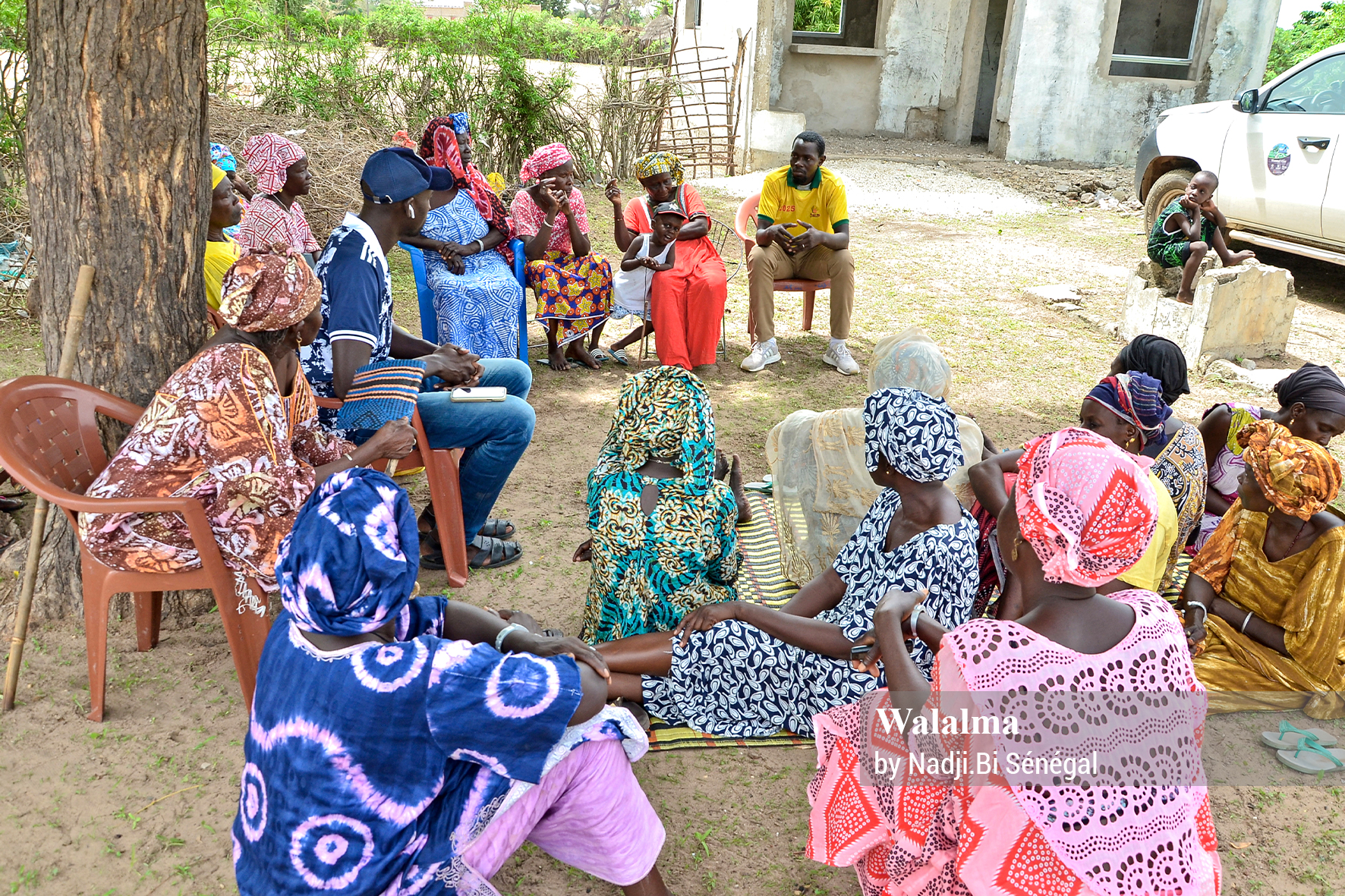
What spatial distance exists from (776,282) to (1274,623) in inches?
160

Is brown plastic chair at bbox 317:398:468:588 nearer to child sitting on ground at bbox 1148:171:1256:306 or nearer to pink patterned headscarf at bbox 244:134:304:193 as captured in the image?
pink patterned headscarf at bbox 244:134:304:193

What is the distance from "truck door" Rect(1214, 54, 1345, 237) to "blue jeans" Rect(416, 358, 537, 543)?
6945 millimetres

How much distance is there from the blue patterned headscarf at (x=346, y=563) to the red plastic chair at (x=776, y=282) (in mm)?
5015

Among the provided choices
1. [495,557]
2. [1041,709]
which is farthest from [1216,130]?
[1041,709]

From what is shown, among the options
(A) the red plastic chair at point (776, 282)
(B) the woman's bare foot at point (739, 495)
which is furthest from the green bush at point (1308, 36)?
(B) the woman's bare foot at point (739, 495)

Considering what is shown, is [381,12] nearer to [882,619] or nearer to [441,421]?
[441,421]

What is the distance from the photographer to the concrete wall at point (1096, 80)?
43.0 ft

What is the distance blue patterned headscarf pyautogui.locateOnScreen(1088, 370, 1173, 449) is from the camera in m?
3.42

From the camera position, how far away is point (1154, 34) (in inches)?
605

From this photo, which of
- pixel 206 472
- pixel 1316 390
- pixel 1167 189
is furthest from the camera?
pixel 1167 189

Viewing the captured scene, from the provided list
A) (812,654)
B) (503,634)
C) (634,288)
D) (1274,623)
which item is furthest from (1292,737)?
(634,288)

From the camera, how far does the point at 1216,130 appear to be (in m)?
8.27

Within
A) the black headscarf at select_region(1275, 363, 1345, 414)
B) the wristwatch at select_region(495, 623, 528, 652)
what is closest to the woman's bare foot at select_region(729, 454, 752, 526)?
the wristwatch at select_region(495, 623, 528, 652)

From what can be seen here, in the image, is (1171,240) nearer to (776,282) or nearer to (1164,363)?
(776,282)
